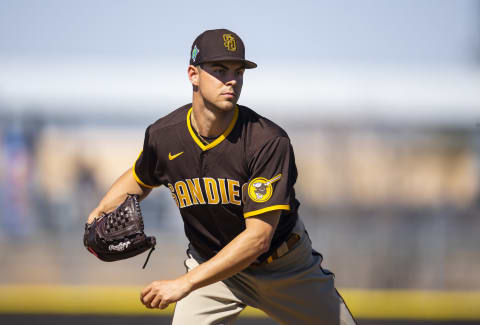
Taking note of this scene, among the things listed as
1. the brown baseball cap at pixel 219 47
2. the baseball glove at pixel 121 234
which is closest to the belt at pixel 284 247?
the baseball glove at pixel 121 234

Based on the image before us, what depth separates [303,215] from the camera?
7.89 m

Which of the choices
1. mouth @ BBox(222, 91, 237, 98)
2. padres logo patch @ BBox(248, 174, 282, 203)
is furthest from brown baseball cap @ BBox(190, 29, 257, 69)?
padres logo patch @ BBox(248, 174, 282, 203)

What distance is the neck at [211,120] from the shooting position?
261 cm

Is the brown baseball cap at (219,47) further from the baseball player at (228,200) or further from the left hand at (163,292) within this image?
the left hand at (163,292)

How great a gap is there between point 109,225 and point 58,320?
3.25m

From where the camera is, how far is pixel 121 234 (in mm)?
2645

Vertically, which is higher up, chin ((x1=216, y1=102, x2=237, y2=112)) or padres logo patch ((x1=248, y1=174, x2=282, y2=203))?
chin ((x1=216, y1=102, x2=237, y2=112))

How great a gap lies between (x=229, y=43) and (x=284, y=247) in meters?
0.91

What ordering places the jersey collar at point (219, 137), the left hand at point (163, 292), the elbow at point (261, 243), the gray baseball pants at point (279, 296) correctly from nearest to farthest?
the left hand at point (163, 292) → the elbow at point (261, 243) → the jersey collar at point (219, 137) → the gray baseball pants at point (279, 296)

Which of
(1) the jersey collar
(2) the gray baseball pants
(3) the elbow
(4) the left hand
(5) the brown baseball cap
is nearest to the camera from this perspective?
(4) the left hand

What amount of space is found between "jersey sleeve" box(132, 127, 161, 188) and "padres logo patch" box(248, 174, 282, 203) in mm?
535

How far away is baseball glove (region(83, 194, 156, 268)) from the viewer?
2623mm

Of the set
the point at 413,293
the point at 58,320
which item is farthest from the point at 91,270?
the point at 413,293

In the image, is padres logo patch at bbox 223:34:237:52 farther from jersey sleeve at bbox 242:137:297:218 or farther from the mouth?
jersey sleeve at bbox 242:137:297:218
